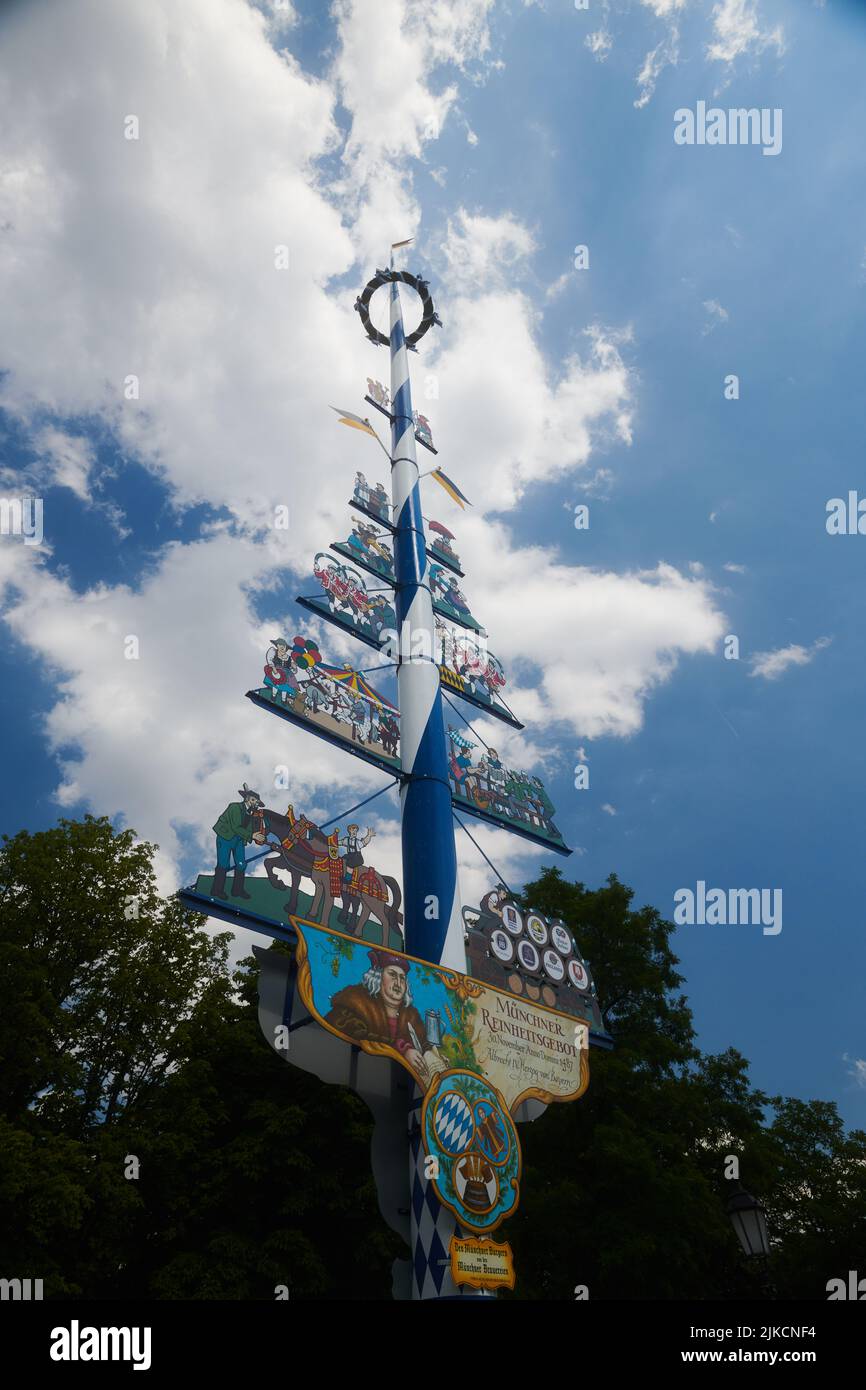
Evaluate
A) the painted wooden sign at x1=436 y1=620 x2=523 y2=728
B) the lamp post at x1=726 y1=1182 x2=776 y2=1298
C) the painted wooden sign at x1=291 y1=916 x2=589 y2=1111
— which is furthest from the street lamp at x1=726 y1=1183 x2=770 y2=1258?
the painted wooden sign at x1=436 y1=620 x2=523 y2=728

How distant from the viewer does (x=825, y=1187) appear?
1902cm

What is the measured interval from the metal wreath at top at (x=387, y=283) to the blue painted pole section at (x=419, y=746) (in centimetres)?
237

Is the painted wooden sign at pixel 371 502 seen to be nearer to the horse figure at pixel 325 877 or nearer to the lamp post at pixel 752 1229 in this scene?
the horse figure at pixel 325 877

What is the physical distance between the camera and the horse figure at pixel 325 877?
11.2 metres

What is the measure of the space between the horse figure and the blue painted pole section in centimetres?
43

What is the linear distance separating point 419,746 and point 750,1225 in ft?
23.8

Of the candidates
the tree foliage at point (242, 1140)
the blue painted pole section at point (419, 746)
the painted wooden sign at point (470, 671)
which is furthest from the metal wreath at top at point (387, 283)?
the tree foliage at point (242, 1140)

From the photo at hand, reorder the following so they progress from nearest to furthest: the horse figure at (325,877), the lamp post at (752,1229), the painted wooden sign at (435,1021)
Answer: the lamp post at (752,1229), the painted wooden sign at (435,1021), the horse figure at (325,877)

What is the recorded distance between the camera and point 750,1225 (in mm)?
8266

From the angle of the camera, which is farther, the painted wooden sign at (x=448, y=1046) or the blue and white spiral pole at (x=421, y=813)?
the blue and white spiral pole at (x=421, y=813)

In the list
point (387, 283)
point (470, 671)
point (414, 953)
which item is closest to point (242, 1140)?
point (414, 953)

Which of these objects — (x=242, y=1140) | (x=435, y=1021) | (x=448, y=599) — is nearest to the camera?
(x=435, y=1021)

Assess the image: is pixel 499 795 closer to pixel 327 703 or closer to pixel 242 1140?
pixel 327 703
